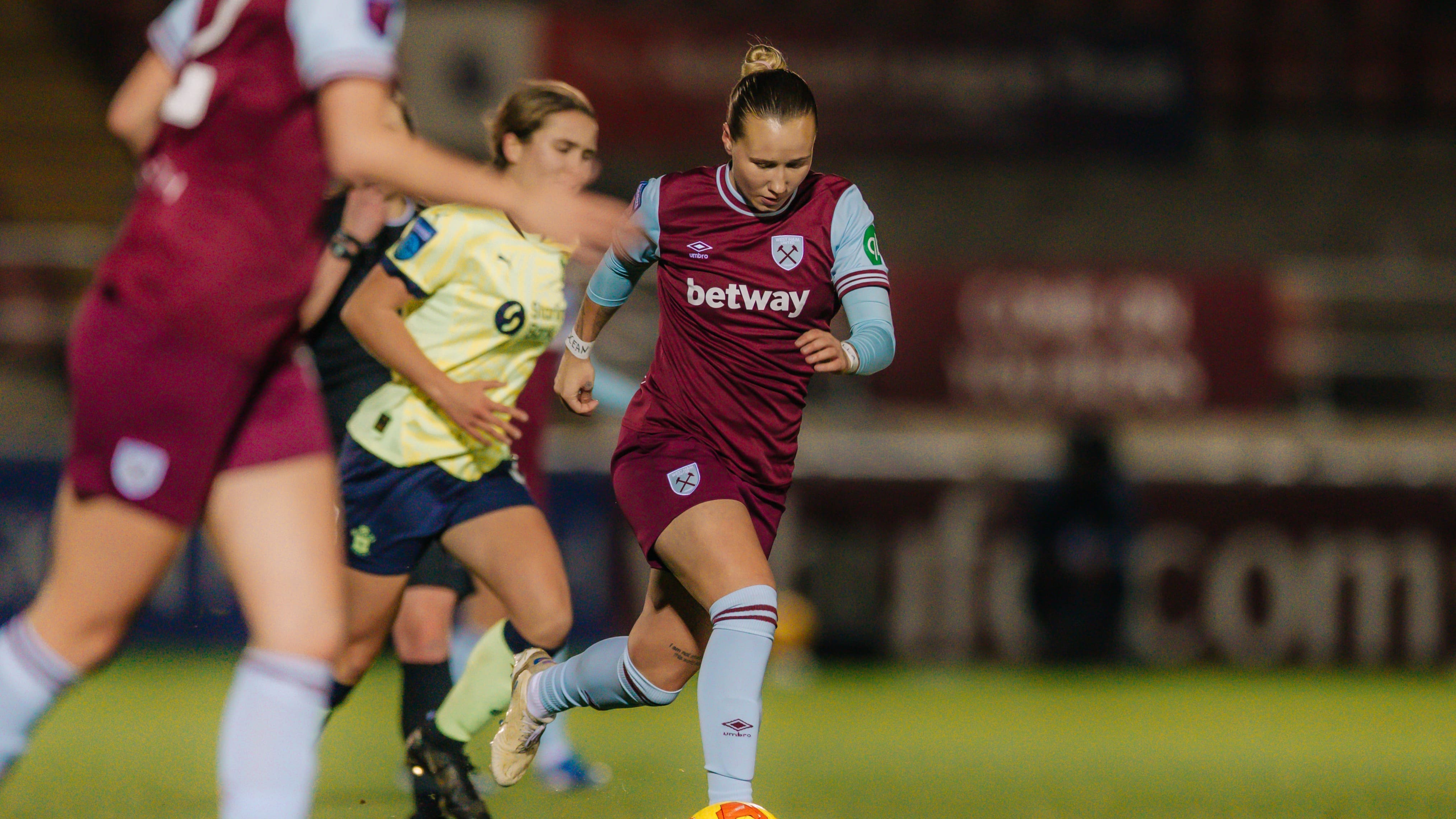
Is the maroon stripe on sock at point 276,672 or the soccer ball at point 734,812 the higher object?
the maroon stripe on sock at point 276,672

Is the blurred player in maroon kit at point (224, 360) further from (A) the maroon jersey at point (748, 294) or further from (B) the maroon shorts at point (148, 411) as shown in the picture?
(A) the maroon jersey at point (748, 294)

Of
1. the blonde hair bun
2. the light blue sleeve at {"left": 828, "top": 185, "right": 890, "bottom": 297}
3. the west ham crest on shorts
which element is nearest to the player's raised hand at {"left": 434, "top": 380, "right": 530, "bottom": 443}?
the light blue sleeve at {"left": 828, "top": 185, "right": 890, "bottom": 297}

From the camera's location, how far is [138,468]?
3.06m

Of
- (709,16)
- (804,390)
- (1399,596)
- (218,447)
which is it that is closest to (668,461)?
(804,390)

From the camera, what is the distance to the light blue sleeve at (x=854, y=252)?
439 cm

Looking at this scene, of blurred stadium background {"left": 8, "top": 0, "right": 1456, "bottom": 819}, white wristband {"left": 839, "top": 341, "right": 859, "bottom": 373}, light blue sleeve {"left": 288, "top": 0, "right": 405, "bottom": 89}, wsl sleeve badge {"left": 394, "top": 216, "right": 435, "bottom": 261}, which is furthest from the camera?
blurred stadium background {"left": 8, "top": 0, "right": 1456, "bottom": 819}

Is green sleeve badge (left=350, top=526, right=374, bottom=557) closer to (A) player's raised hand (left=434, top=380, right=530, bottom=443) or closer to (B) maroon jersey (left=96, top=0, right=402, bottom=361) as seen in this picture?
(A) player's raised hand (left=434, top=380, right=530, bottom=443)

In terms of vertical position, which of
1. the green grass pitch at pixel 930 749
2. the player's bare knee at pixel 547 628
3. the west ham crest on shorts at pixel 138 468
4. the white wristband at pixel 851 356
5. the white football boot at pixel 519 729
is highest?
the white wristband at pixel 851 356

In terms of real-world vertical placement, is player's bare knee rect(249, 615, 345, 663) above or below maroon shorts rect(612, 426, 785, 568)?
below

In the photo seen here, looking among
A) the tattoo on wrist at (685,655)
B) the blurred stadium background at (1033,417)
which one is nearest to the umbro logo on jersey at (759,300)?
the tattoo on wrist at (685,655)

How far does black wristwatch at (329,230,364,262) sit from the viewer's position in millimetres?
4980

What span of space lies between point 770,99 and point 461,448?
1546 mm

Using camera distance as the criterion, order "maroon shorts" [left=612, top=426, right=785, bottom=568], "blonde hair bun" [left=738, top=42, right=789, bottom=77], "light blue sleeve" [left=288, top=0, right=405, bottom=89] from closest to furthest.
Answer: "light blue sleeve" [left=288, top=0, right=405, bottom=89], "maroon shorts" [left=612, top=426, right=785, bottom=568], "blonde hair bun" [left=738, top=42, right=789, bottom=77]

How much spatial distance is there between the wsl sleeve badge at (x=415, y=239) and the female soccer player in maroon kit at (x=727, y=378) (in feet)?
1.99
